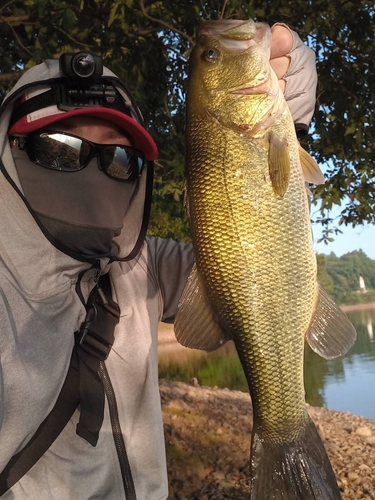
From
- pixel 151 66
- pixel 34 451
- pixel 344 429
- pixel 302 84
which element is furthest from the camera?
pixel 344 429

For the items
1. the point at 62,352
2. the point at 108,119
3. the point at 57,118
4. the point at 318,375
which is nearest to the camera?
the point at 62,352

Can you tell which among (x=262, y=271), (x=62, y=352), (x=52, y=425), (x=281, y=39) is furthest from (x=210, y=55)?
(x=52, y=425)

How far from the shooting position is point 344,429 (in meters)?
9.09

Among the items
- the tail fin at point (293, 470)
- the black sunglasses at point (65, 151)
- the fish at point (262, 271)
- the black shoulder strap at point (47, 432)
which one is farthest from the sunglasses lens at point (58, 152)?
the tail fin at point (293, 470)

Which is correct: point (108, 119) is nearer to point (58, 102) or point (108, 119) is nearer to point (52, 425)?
point (58, 102)

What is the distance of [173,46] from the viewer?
21.0 ft

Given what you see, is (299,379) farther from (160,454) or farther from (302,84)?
(302,84)

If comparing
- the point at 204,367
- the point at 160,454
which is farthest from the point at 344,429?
the point at 204,367

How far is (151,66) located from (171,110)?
2.20ft

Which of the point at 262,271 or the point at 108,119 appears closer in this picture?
the point at 262,271

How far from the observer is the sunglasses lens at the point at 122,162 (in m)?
2.40

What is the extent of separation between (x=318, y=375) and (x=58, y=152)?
17432 mm

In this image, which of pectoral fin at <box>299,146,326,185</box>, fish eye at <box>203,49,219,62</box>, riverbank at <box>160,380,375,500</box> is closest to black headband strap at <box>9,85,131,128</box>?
fish eye at <box>203,49,219,62</box>

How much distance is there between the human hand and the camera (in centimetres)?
232
